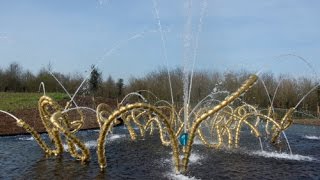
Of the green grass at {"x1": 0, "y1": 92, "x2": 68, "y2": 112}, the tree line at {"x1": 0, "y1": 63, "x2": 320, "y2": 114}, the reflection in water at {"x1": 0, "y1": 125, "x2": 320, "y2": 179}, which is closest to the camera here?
the reflection in water at {"x1": 0, "y1": 125, "x2": 320, "y2": 179}

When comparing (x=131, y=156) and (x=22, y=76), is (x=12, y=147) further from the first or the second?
(x=22, y=76)

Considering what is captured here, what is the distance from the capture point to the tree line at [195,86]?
48.9m

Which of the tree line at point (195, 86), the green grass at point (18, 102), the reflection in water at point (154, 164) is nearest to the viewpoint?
the reflection in water at point (154, 164)

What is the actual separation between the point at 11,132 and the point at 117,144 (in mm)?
6352

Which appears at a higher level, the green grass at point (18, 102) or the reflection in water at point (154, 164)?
the green grass at point (18, 102)

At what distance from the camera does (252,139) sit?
18.6 m

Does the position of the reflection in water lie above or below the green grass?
below

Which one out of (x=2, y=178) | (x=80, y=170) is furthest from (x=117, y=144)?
(x=2, y=178)

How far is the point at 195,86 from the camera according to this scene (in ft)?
163

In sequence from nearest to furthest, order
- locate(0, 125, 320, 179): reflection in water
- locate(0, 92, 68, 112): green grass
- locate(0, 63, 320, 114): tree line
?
1. locate(0, 125, 320, 179): reflection in water
2. locate(0, 92, 68, 112): green grass
3. locate(0, 63, 320, 114): tree line

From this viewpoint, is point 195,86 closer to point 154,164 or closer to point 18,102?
point 18,102

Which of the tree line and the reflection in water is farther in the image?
the tree line

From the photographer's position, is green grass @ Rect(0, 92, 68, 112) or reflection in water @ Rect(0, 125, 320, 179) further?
green grass @ Rect(0, 92, 68, 112)

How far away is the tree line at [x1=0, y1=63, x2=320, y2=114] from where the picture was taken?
160 feet
